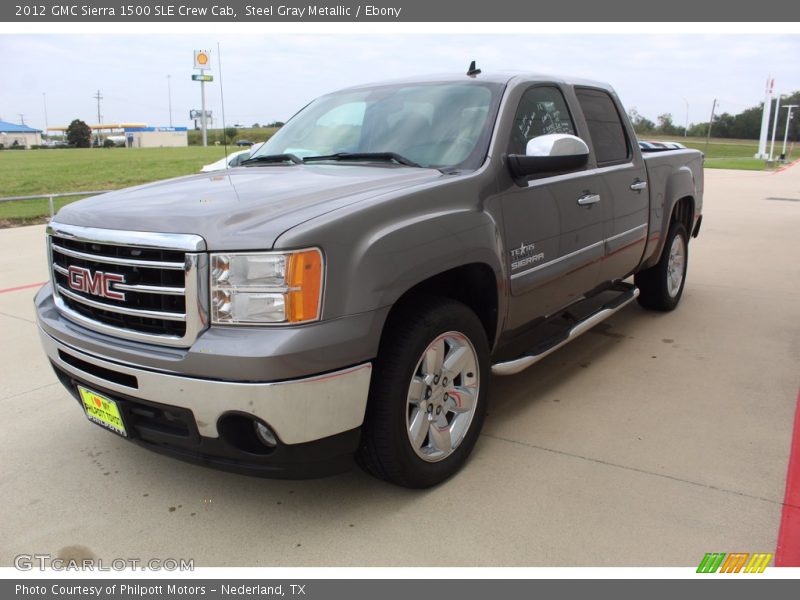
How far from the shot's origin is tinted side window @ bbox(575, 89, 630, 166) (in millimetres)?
4383

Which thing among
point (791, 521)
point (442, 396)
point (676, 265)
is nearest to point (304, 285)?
point (442, 396)

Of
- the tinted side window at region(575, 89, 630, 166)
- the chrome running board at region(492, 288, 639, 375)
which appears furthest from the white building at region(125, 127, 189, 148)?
the chrome running board at region(492, 288, 639, 375)

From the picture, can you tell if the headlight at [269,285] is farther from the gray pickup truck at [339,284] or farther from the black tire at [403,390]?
the black tire at [403,390]

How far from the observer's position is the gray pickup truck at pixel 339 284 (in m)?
2.39

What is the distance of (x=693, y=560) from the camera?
8.30 ft

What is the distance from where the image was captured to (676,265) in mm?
6043

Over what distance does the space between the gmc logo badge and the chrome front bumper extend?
28 cm

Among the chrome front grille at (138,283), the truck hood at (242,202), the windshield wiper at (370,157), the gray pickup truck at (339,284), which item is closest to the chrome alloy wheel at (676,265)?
the gray pickup truck at (339,284)

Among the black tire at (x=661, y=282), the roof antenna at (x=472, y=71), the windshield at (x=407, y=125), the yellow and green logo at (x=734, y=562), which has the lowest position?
the yellow and green logo at (x=734, y=562)

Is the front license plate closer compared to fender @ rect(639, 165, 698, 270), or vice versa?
the front license plate

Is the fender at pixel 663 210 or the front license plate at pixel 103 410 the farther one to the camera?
the fender at pixel 663 210

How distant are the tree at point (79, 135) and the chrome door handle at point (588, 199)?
96977 millimetres

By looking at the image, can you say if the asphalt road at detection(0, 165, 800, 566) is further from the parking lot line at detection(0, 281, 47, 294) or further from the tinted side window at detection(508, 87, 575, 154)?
the parking lot line at detection(0, 281, 47, 294)

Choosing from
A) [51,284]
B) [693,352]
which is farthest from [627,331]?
[51,284]
